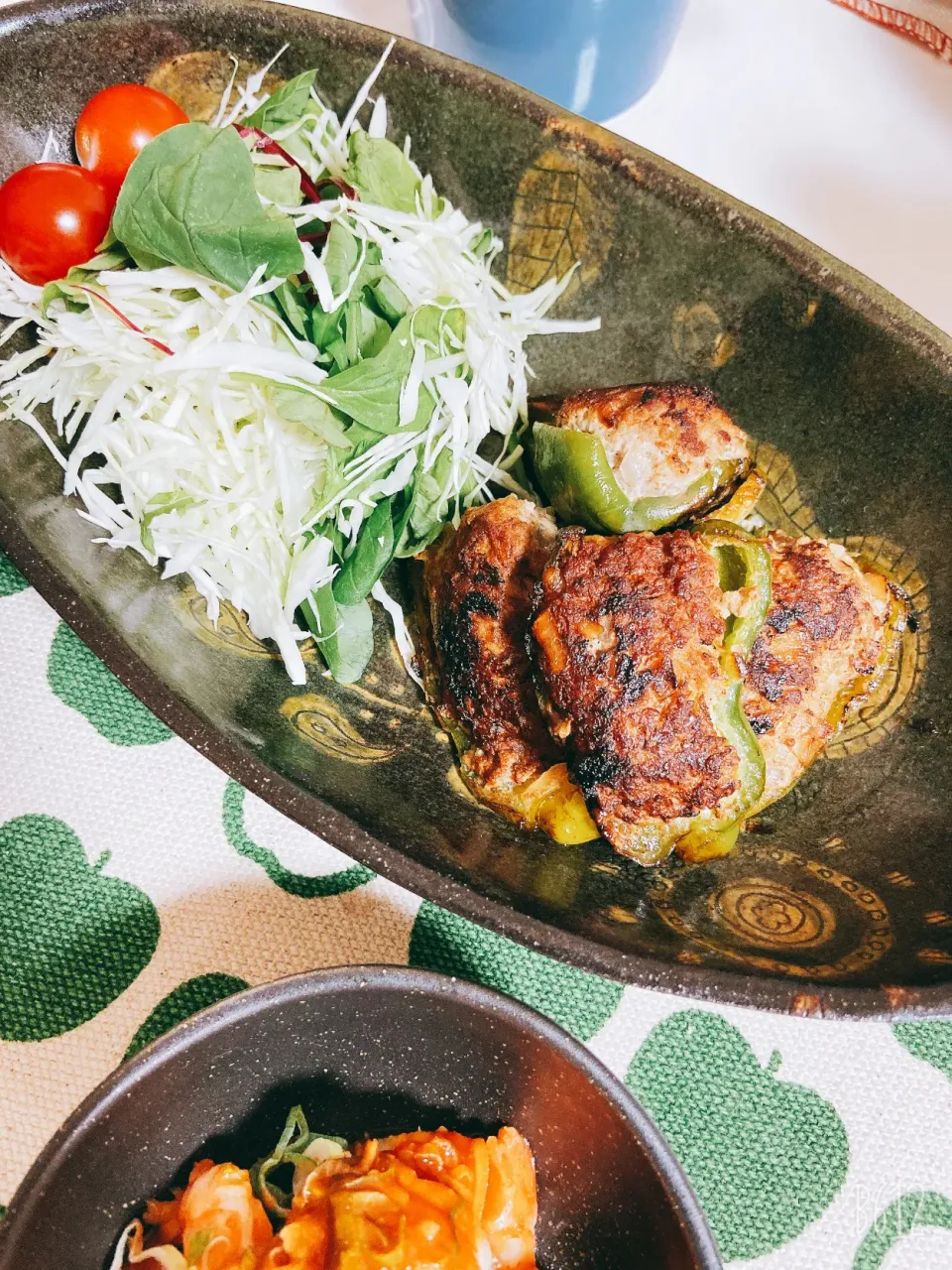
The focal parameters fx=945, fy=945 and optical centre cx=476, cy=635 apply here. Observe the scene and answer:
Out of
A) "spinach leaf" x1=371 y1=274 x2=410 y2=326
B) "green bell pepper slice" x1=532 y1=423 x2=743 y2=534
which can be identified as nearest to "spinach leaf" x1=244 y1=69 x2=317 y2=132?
"spinach leaf" x1=371 y1=274 x2=410 y2=326

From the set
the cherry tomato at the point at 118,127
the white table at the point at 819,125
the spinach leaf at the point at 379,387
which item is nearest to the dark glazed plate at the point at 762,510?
the cherry tomato at the point at 118,127

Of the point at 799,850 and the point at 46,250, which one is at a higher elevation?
the point at 46,250

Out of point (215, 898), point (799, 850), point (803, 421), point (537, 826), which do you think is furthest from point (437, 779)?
point (803, 421)

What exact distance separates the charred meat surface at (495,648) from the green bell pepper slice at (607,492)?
0.10m

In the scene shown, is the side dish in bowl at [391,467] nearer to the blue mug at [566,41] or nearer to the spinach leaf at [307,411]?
the spinach leaf at [307,411]

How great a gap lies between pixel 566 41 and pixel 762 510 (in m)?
1.29

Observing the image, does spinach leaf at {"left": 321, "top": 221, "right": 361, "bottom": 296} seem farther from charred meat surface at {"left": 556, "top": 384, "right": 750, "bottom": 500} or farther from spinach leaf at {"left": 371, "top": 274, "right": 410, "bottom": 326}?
charred meat surface at {"left": 556, "top": 384, "right": 750, "bottom": 500}

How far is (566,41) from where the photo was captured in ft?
7.78

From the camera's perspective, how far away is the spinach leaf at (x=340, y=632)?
2.07 metres

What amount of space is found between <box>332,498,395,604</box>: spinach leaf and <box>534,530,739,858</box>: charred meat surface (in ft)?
1.54

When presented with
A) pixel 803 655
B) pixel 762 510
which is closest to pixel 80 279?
pixel 762 510

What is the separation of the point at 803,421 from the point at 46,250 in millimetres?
1717

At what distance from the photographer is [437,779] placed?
Result: 2012 millimetres

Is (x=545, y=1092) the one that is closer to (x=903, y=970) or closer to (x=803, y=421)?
(x=903, y=970)
